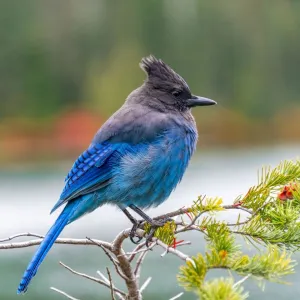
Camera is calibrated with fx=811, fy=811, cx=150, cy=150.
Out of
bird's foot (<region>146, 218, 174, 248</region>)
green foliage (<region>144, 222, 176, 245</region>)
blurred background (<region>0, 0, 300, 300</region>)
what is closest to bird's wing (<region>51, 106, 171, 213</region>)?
bird's foot (<region>146, 218, 174, 248</region>)

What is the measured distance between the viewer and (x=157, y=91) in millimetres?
4426

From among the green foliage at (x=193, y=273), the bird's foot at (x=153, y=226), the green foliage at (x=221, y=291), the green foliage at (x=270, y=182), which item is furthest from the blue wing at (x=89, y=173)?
the green foliage at (x=221, y=291)

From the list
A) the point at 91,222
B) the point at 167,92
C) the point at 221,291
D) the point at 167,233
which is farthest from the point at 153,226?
the point at 91,222

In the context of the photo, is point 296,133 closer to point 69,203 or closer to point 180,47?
point 180,47

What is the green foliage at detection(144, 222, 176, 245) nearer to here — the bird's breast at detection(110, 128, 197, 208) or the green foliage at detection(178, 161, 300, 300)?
the green foliage at detection(178, 161, 300, 300)

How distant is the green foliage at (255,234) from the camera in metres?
2.23

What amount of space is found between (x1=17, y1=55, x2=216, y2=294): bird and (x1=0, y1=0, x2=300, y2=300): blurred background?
17960 mm

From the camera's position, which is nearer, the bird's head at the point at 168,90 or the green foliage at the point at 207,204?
the green foliage at the point at 207,204

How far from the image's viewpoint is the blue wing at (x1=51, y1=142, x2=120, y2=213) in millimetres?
3883

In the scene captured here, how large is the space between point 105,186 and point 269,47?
93.7 feet

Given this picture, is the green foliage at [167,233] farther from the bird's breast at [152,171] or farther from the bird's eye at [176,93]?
the bird's eye at [176,93]

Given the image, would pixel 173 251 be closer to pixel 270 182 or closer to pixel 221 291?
pixel 270 182

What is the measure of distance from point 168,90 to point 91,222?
8391mm

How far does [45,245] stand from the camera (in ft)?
11.1
